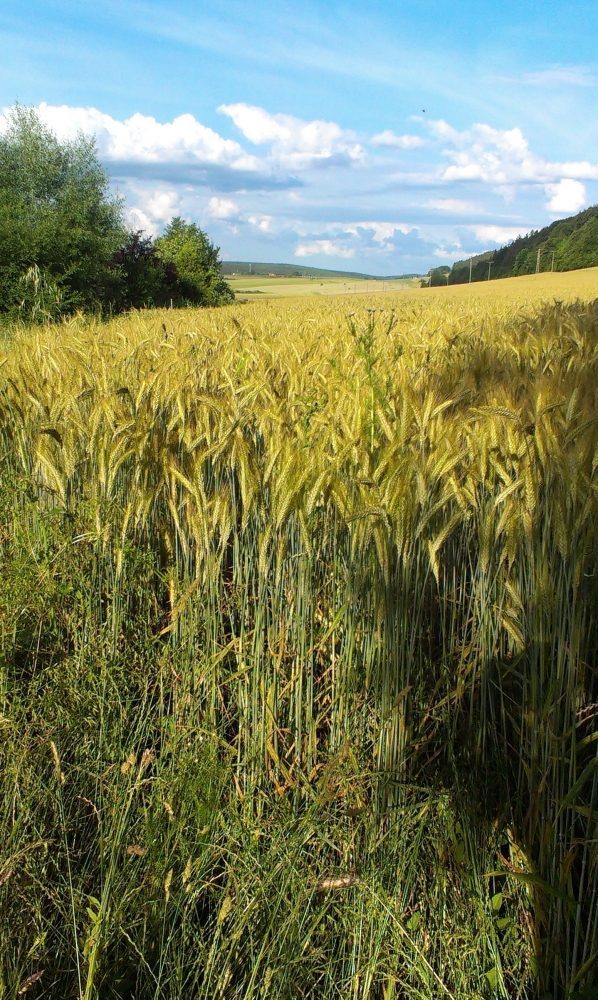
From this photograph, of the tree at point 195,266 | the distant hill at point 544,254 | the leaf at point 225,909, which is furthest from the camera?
the distant hill at point 544,254

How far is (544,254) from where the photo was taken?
71.1 m

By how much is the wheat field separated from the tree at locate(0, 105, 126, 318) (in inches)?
290

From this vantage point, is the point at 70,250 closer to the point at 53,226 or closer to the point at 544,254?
the point at 53,226

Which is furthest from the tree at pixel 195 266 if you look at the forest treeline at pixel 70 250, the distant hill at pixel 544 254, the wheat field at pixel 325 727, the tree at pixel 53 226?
the distant hill at pixel 544 254

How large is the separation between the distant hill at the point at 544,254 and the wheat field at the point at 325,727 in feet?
206

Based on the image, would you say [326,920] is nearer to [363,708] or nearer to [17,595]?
[363,708]

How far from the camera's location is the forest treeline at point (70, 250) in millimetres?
13188

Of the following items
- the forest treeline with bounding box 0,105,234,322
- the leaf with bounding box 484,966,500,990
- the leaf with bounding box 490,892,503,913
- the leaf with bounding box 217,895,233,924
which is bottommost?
the leaf with bounding box 484,966,500,990

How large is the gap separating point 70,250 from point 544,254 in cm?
6580

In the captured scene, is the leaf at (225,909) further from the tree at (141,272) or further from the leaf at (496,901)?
the tree at (141,272)

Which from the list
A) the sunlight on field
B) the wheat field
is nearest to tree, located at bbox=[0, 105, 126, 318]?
the wheat field

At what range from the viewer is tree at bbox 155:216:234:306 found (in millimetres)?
30047

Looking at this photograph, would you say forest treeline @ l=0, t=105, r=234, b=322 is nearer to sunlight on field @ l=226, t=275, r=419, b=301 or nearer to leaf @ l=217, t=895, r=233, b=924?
leaf @ l=217, t=895, r=233, b=924

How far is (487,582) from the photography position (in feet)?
4.65
